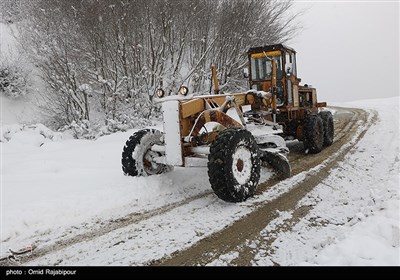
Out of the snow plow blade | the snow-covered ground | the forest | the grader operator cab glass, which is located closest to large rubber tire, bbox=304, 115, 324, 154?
the snow-covered ground

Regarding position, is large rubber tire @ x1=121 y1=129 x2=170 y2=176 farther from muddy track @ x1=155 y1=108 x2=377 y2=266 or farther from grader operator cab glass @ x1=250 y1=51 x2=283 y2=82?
grader operator cab glass @ x1=250 y1=51 x2=283 y2=82

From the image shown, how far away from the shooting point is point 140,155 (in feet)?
18.5

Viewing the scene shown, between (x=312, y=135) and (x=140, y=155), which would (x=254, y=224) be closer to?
(x=140, y=155)

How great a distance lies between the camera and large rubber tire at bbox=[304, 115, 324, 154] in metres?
7.96

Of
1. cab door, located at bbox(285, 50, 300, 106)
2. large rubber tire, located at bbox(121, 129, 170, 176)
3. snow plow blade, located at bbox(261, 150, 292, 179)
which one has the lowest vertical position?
snow plow blade, located at bbox(261, 150, 292, 179)

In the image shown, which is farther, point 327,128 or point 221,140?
point 327,128

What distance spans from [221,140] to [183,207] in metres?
1.05

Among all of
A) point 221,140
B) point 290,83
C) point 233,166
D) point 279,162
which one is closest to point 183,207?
point 233,166

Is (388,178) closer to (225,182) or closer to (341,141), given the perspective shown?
(225,182)

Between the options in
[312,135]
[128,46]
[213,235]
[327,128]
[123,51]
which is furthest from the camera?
[128,46]

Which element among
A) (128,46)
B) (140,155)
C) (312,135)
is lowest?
(312,135)

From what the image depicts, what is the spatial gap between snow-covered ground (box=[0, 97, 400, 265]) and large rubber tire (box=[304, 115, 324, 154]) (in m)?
0.84

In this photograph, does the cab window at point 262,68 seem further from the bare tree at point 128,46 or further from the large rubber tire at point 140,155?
the bare tree at point 128,46

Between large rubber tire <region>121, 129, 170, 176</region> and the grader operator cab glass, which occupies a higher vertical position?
the grader operator cab glass
